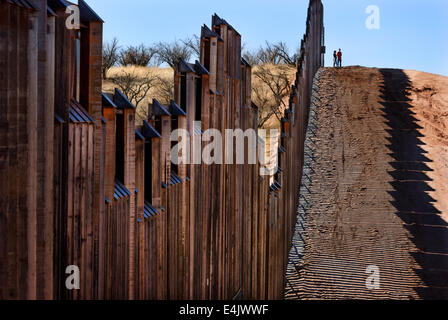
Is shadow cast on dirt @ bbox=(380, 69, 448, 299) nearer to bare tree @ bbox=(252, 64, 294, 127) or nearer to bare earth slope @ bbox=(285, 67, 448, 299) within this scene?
bare earth slope @ bbox=(285, 67, 448, 299)

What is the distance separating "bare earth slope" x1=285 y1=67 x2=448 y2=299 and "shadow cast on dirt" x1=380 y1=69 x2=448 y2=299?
0.03 meters

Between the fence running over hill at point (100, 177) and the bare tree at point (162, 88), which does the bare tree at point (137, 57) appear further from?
the fence running over hill at point (100, 177)

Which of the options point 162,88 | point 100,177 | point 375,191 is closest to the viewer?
point 100,177

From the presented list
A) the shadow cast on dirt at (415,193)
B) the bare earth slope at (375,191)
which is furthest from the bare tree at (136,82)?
the shadow cast on dirt at (415,193)

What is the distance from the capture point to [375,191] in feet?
61.3

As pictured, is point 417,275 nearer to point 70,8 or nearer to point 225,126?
point 225,126

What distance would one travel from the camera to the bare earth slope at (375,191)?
1377cm

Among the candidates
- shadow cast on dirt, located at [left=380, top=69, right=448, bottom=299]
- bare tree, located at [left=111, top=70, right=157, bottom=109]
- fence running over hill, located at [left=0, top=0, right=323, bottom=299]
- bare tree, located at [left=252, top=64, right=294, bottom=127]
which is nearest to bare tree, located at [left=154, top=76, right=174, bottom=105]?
bare tree, located at [left=111, top=70, right=157, bottom=109]

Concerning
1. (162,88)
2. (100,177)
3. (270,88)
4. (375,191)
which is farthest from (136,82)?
(100,177)

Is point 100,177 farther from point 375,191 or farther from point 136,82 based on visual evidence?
point 136,82

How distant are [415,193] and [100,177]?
15341 millimetres

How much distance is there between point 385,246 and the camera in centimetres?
1547

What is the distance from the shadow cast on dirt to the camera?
45.2ft

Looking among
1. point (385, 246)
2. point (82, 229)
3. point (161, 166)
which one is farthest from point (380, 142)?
point (82, 229)
